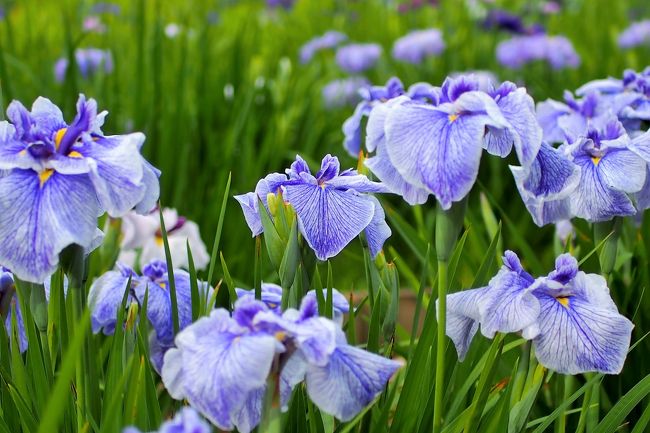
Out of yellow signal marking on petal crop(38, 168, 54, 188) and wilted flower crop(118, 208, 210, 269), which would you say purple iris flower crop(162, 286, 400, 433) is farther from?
wilted flower crop(118, 208, 210, 269)

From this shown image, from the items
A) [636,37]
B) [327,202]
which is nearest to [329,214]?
[327,202]

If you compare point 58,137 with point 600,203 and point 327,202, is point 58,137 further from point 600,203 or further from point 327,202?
point 600,203

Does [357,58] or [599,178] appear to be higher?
[599,178]

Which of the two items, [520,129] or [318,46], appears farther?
[318,46]

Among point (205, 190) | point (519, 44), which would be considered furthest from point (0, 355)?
point (519, 44)

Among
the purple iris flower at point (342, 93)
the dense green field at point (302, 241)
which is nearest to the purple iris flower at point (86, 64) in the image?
the dense green field at point (302, 241)

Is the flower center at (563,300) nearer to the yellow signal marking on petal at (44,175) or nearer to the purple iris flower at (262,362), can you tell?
the purple iris flower at (262,362)
